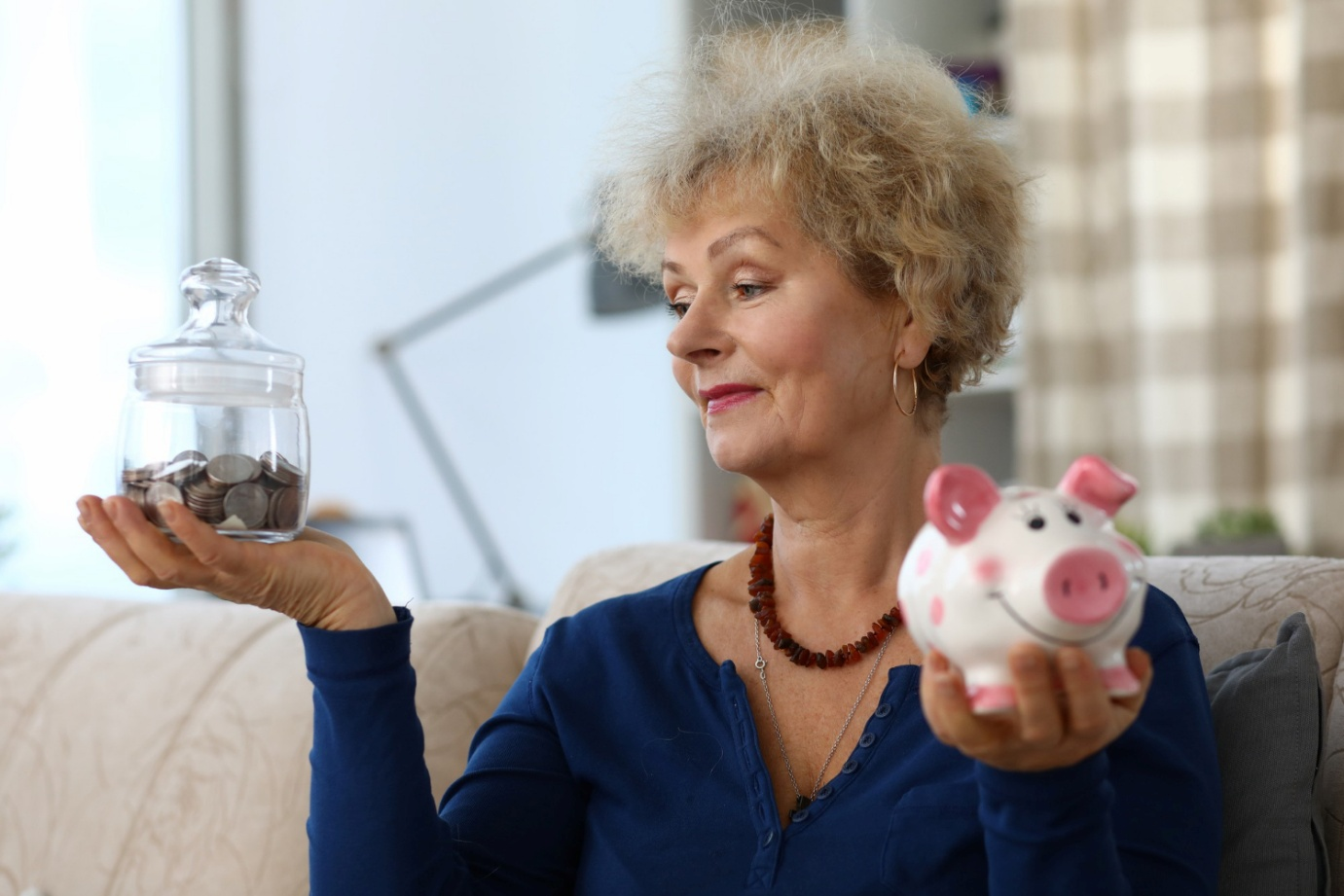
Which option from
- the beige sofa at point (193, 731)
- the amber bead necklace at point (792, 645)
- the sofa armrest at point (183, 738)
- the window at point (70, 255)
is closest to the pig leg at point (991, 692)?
the amber bead necklace at point (792, 645)

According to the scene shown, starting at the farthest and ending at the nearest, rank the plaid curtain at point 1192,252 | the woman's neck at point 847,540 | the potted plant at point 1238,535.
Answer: the plaid curtain at point 1192,252 < the potted plant at point 1238,535 < the woman's neck at point 847,540

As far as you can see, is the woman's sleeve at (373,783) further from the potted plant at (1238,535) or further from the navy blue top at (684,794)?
the potted plant at (1238,535)

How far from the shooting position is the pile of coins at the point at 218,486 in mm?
896

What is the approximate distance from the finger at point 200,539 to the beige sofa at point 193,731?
0.67 m

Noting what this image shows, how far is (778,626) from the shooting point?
127cm

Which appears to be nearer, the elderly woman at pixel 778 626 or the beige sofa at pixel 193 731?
the elderly woman at pixel 778 626

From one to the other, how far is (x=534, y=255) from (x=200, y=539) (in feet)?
8.43

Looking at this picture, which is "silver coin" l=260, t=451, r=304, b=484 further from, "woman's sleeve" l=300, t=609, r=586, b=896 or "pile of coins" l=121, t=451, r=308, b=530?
"woman's sleeve" l=300, t=609, r=586, b=896

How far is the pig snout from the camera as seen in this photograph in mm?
708

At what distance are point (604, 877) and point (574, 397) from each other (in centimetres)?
215

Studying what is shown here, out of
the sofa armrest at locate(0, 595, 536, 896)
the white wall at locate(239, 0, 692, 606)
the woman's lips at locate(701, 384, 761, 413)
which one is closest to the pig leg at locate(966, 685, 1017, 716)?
the woman's lips at locate(701, 384, 761, 413)

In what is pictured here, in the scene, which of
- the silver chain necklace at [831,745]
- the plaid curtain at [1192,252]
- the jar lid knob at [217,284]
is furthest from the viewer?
the plaid curtain at [1192,252]

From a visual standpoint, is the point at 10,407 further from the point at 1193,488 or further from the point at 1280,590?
the point at 1280,590

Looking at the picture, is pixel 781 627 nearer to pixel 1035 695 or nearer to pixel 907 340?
pixel 907 340
